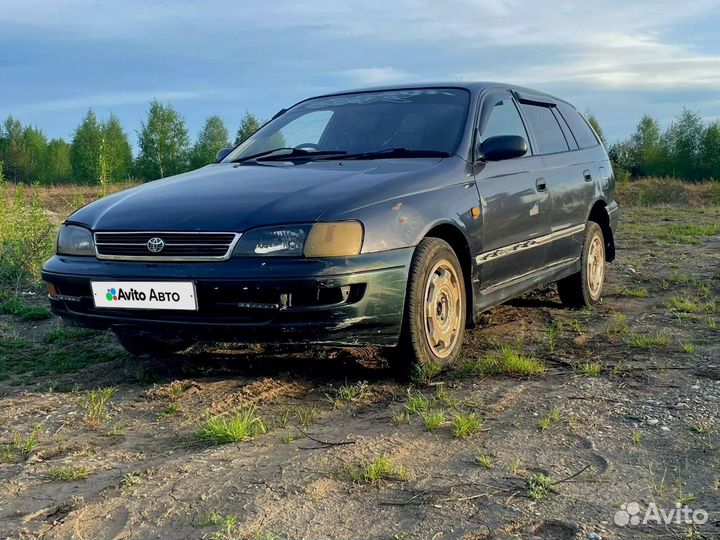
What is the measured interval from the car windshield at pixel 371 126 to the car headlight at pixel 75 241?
144 cm

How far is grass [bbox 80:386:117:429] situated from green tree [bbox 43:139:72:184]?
255ft

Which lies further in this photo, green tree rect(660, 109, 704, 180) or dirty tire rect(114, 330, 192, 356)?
green tree rect(660, 109, 704, 180)

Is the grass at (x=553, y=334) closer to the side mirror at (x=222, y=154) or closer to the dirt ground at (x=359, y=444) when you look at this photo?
the dirt ground at (x=359, y=444)

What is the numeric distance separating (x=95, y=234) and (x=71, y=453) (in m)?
1.27

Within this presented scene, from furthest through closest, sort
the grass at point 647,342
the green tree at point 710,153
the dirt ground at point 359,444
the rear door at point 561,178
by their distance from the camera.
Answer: the green tree at point 710,153, the rear door at point 561,178, the grass at point 647,342, the dirt ground at point 359,444

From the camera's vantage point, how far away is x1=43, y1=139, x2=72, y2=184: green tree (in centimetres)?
7806

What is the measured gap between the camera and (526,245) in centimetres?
508

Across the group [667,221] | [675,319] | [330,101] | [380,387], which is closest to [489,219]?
[380,387]

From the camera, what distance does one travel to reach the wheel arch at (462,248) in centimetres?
422

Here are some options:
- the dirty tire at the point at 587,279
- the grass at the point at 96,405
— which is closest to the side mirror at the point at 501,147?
the dirty tire at the point at 587,279

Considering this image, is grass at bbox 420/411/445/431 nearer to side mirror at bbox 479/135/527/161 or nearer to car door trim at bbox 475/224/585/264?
car door trim at bbox 475/224/585/264

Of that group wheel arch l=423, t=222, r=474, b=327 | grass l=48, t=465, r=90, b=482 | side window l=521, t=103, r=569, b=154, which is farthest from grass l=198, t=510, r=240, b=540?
side window l=521, t=103, r=569, b=154

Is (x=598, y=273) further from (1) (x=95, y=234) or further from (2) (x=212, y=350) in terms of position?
(1) (x=95, y=234)

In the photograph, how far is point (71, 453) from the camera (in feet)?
10.3
